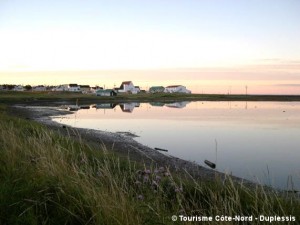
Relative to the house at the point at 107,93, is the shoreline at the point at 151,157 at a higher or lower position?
lower

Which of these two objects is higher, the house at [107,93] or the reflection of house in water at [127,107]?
the house at [107,93]

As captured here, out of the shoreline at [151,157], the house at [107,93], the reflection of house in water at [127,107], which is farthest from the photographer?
the house at [107,93]

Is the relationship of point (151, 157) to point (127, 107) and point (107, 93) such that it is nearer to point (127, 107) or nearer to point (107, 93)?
point (127, 107)

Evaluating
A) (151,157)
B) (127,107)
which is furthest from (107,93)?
(151,157)

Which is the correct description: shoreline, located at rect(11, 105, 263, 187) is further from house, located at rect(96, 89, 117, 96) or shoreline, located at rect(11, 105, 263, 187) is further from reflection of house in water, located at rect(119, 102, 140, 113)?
house, located at rect(96, 89, 117, 96)

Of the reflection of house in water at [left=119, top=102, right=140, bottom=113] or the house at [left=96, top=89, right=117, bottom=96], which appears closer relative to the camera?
the reflection of house in water at [left=119, top=102, right=140, bottom=113]

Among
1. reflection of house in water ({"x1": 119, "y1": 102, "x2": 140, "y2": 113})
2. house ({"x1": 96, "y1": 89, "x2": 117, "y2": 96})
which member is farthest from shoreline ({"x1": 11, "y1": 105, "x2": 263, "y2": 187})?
house ({"x1": 96, "y1": 89, "x2": 117, "y2": 96})

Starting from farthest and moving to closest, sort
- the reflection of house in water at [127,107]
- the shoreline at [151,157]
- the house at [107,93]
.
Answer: the house at [107,93] → the reflection of house in water at [127,107] → the shoreline at [151,157]

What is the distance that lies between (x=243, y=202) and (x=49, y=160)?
4364 mm

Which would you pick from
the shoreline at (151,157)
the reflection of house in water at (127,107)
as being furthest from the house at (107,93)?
the shoreline at (151,157)

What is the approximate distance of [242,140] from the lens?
102ft

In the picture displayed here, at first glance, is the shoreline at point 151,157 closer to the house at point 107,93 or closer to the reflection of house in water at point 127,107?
the reflection of house in water at point 127,107

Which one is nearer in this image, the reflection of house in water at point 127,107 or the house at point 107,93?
the reflection of house in water at point 127,107

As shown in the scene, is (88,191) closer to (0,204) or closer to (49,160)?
(0,204)
